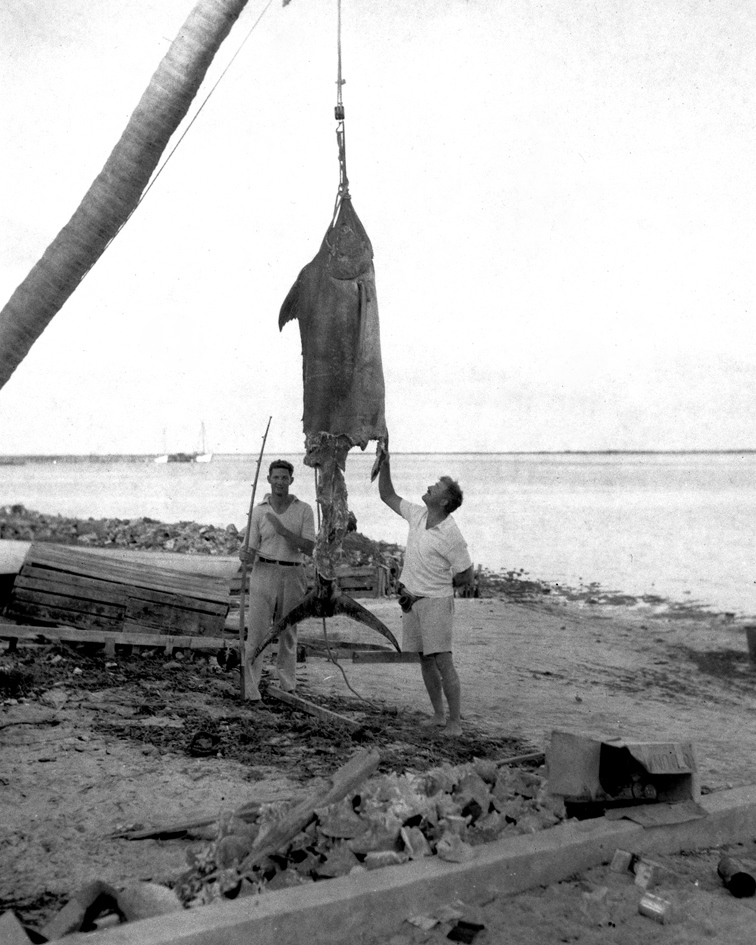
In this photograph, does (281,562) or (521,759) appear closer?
(521,759)

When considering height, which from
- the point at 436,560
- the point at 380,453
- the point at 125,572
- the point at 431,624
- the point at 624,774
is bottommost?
A: the point at 624,774

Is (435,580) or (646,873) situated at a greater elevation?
(435,580)

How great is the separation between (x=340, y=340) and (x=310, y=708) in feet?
9.92

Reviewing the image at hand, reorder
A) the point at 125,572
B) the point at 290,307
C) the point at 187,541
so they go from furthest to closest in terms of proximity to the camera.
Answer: the point at 187,541
the point at 125,572
the point at 290,307

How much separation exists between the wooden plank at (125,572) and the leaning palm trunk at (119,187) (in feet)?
17.6

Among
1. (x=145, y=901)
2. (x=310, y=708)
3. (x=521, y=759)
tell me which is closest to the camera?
(x=145, y=901)

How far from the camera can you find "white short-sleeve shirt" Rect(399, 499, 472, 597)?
646cm

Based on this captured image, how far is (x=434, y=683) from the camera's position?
667 centimetres

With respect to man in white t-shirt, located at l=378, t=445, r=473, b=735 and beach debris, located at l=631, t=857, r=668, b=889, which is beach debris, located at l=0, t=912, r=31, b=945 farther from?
man in white t-shirt, located at l=378, t=445, r=473, b=735

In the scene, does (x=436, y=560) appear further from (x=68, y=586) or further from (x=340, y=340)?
(x=68, y=586)

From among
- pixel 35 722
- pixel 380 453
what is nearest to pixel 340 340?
pixel 380 453

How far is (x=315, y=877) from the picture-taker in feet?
12.6

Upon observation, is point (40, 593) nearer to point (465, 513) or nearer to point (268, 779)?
point (268, 779)

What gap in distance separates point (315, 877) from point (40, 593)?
585 cm
